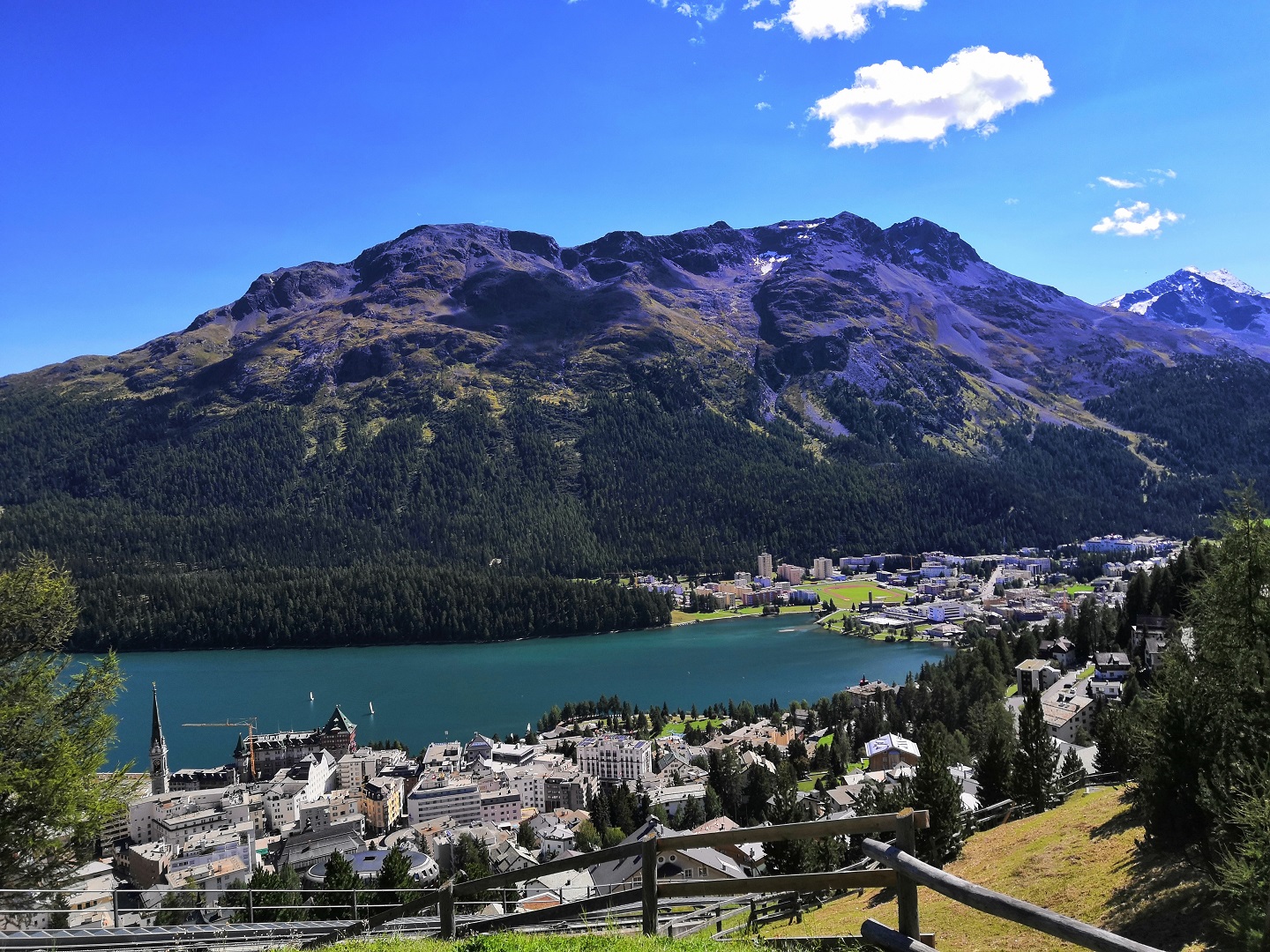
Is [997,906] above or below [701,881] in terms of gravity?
above

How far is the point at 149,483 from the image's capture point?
16812 centimetres

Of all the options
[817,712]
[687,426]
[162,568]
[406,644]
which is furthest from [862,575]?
[162,568]

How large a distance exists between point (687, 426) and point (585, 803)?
147 meters

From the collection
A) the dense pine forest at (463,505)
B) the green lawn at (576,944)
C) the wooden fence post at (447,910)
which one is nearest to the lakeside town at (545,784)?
the wooden fence post at (447,910)

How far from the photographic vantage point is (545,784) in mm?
48844

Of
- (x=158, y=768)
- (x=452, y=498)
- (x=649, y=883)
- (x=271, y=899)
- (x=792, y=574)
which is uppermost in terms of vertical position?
(x=452, y=498)

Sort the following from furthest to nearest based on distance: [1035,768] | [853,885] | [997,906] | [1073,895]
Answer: [1035,768] < [1073,895] < [853,885] < [997,906]

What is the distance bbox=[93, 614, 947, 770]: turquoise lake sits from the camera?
211ft

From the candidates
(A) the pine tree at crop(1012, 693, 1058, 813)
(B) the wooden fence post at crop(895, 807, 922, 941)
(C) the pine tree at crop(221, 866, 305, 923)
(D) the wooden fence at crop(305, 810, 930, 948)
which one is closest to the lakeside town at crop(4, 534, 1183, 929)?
(C) the pine tree at crop(221, 866, 305, 923)

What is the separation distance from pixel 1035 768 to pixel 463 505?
143m

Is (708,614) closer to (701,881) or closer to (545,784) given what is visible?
(545,784)

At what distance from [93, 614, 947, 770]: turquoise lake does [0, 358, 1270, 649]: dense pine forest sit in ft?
23.1

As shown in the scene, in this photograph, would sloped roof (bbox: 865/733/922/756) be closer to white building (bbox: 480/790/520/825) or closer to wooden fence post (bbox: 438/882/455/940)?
white building (bbox: 480/790/520/825)

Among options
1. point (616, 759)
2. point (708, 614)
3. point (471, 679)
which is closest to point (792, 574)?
point (708, 614)
